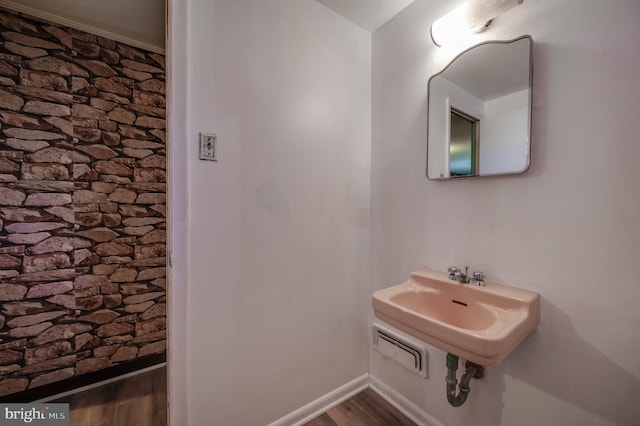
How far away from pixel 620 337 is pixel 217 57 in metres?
1.80

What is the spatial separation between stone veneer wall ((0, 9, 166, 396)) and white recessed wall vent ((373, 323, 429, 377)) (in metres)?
1.59

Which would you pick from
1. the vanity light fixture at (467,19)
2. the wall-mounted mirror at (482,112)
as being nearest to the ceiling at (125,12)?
the vanity light fixture at (467,19)

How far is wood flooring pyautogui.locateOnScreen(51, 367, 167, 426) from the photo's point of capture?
4.54 feet

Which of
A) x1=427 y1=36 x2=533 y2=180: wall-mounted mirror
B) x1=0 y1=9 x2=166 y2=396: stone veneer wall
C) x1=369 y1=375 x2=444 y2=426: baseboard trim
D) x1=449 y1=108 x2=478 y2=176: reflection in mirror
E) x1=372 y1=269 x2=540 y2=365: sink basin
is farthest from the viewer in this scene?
x1=0 y1=9 x2=166 y2=396: stone veneer wall

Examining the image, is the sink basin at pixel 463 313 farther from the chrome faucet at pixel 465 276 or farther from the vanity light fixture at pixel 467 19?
the vanity light fixture at pixel 467 19

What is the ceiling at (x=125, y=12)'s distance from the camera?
1383 mm

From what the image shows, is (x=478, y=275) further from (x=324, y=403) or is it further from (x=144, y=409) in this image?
(x=144, y=409)

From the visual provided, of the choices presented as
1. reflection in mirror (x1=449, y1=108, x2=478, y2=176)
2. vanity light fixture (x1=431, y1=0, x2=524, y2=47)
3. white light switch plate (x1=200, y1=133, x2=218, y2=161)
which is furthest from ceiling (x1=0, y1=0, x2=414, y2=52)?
white light switch plate (x1=200, y1=133, x2=218, y2=161)

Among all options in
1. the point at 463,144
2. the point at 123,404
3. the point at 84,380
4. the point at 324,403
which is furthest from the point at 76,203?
the point at 463,144

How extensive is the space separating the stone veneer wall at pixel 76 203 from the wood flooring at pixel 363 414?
135cm

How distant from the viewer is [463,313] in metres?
1.09

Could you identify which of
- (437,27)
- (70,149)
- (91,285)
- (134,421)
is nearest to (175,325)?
(134,421)

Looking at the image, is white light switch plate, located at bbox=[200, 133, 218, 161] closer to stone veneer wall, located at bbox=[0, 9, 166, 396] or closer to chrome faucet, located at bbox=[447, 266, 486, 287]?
stone veneer wall, located at bbox=[0, 9, 166, 396]

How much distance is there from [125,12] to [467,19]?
189 cm
